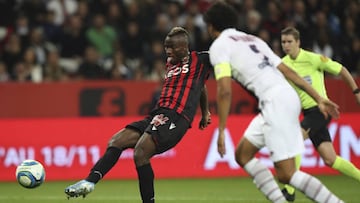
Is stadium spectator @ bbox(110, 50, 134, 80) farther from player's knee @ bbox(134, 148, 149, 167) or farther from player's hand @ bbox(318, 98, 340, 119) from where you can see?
player's hand @ bbox(318, 98, 340, 119)

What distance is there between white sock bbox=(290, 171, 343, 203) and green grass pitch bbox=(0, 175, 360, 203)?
2.88 metres

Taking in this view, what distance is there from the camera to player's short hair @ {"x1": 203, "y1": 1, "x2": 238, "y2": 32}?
24.1ft

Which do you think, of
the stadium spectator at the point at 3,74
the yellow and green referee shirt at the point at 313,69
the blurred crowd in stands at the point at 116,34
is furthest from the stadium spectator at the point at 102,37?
the yellow and green referee shirt at the point at 313,69

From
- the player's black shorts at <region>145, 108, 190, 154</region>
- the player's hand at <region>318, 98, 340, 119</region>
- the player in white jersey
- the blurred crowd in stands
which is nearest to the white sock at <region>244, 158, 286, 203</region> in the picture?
the player in white jersey

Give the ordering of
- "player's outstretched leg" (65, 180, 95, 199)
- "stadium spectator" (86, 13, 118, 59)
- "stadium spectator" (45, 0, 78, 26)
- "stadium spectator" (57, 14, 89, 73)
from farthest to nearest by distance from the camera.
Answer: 1. "stadium spectator" (45, 0, 78, 26)
2. "stadium spectator" (86, 13, 118, 59)
3. "stadium spectator" (57, 14, 89, 73)
4. "player's outstretched leg" (65, 180, 95, 199)

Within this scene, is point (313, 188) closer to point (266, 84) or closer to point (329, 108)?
point (329, 108)

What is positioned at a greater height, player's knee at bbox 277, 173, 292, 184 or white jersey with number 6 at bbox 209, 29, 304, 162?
white jersey with number 6 at bbox 209, 29, 304, 162

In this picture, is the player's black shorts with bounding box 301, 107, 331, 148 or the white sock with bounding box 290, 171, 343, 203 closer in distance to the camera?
the white sock with bounding box 290, 171, 343, 203

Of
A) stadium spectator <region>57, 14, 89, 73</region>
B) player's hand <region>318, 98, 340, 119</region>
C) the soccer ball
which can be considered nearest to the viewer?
player's hand <region>318, 98, 340, 119</region>

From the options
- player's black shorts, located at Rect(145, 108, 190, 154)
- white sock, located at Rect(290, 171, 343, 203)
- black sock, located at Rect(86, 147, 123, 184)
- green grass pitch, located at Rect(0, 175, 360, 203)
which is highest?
player's black shorts, located at Rect(145, 108, 190, 154)

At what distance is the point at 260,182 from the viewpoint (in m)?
7.48

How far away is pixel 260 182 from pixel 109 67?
31.2 ft

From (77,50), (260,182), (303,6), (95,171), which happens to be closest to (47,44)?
(77,50)

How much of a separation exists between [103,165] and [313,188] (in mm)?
2270
